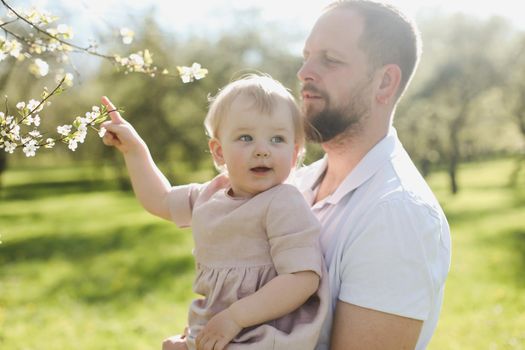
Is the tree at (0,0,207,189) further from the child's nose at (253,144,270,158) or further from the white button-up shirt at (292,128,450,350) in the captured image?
the white button-up shirt at (292,128,450,350)

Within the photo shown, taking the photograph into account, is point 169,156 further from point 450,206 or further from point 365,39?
point 365,39

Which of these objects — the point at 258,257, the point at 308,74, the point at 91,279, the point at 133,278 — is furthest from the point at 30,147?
the point at 91,279

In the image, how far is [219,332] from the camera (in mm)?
2543

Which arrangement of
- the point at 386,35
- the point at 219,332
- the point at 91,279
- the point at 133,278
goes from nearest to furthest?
the point at 219,332, the point at 386,35, the point at 133,278, the point at 91,279

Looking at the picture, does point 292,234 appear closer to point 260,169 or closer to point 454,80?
point 260,169

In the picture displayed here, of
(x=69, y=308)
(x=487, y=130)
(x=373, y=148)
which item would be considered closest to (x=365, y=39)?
(x=373, y=148)

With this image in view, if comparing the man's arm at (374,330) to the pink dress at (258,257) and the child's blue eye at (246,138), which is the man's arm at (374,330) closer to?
the pink dress at (258,257)

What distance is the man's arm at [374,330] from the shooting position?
8.46 ft

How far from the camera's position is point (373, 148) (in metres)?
3.13

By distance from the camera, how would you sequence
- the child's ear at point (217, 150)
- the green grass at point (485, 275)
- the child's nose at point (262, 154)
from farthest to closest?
the green grass at point (485, 275), the child's ear at point (217, 150), the child's nose at point (262, 154)

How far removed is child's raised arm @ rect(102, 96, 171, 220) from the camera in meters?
3.28

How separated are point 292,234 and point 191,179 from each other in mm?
25138

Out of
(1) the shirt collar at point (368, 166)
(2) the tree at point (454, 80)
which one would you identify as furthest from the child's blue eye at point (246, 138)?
(2) the tree at point (454, 80)

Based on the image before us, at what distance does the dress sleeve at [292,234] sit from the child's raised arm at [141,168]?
2.98 feet
